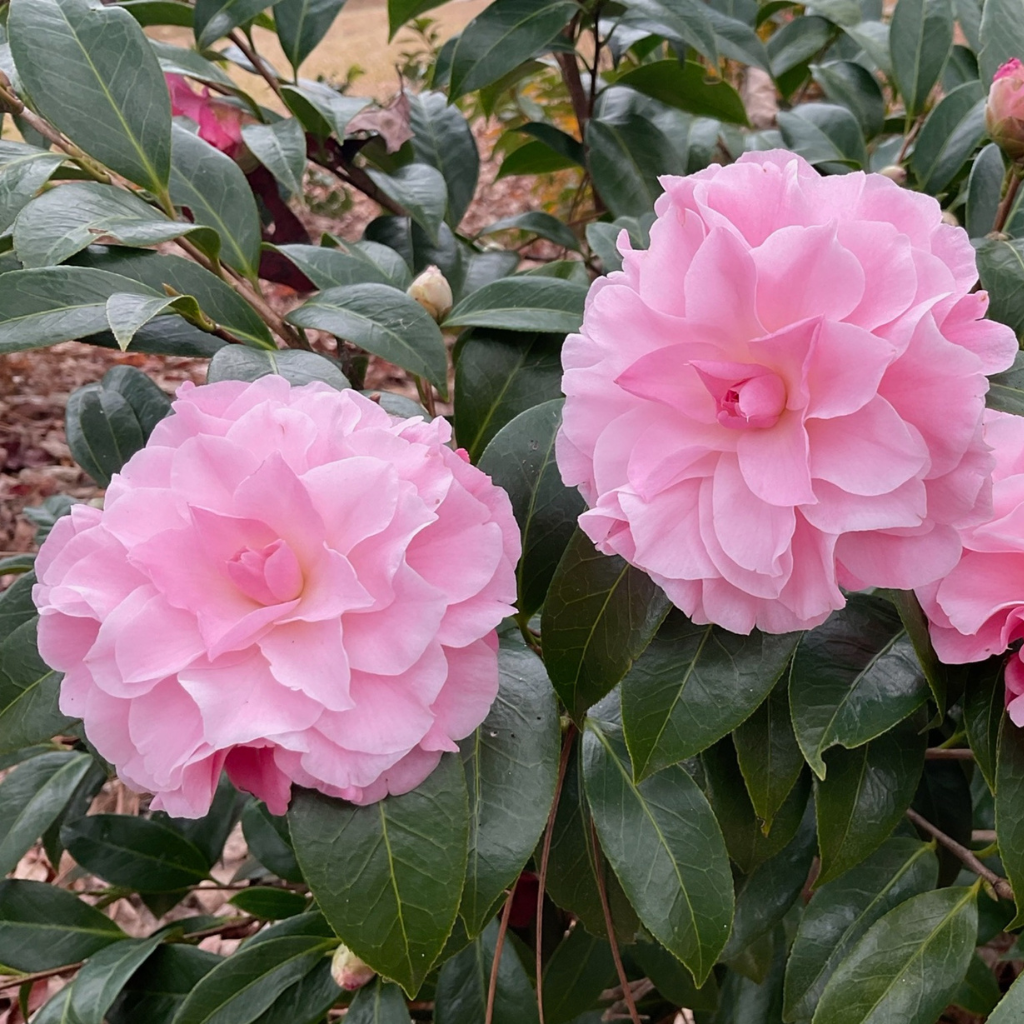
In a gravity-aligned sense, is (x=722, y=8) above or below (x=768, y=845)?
above

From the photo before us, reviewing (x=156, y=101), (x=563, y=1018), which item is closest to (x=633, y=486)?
(x=156, y=101)

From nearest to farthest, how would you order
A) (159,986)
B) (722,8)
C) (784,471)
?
(784,471)
(159,986)
(722,8)

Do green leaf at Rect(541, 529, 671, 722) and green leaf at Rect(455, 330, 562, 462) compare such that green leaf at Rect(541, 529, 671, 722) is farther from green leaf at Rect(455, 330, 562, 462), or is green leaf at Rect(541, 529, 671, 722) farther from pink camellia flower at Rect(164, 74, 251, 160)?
pink camellia flower at Rect(164, 74, 251, 160)

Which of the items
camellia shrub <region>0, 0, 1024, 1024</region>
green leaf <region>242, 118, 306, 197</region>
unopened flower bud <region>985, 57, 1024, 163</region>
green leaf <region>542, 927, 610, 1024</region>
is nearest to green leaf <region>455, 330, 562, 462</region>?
camellia shrub <region>0, 0, 1024, 1024</region>

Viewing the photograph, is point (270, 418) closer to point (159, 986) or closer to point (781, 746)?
point (781, 746)

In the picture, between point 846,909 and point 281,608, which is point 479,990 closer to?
point 846,909

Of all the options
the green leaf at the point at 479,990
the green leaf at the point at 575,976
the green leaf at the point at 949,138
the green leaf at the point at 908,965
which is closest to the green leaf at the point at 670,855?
the green leaf at the point at 908,965

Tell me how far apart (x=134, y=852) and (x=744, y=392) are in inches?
30.4

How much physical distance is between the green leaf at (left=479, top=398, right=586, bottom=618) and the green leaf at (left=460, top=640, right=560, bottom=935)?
0.25ft

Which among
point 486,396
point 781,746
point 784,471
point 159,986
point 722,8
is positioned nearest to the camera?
point 784,471

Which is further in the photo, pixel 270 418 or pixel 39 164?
pixel 39 164

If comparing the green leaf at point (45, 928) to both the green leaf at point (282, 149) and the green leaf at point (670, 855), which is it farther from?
the green leaf at point (282, 149)

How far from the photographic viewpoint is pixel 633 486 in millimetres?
402

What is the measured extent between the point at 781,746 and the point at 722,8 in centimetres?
96
